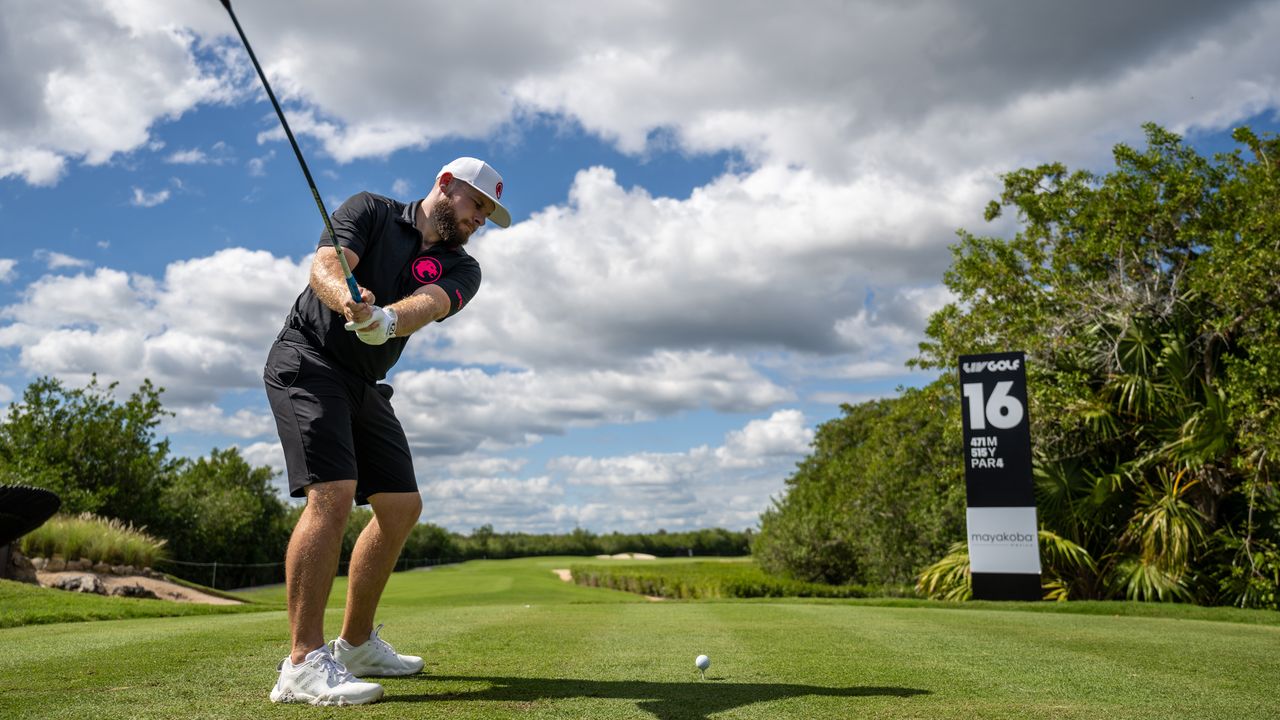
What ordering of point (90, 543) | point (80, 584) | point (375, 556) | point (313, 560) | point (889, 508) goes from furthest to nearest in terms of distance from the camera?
point (889, 508) < point (90, 543) < point (80, 584) < point (375, 556) < point (313, 560)

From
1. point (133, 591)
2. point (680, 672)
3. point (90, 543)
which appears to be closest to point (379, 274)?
point (680, 672)

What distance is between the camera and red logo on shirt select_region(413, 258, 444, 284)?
156 inches

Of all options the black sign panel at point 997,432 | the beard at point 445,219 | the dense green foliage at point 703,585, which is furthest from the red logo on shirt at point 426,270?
the dense green foliage at point 703,585

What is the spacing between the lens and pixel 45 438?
2923 cm

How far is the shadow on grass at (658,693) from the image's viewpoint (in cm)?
329

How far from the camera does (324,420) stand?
3658 millimetres

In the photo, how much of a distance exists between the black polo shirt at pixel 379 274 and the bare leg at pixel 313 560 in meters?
0.59

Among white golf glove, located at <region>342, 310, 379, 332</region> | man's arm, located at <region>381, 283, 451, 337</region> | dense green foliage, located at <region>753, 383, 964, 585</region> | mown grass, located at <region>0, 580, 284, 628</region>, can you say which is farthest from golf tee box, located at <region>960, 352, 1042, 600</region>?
white golf glove, located at <region>342, 310, 379, 332</region>

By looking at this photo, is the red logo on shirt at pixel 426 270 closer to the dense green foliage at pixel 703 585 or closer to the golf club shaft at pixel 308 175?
the golf club shaft at pixel 308 175

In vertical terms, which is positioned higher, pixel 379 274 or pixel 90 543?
pixel 379 274

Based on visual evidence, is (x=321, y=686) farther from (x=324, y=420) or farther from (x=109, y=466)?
(x=109, y=466)

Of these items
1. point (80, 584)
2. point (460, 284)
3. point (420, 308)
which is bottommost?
point (80, 584)

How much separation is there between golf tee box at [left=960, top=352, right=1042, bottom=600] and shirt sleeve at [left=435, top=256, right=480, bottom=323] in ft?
37.7

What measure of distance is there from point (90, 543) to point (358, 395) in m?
17.6
